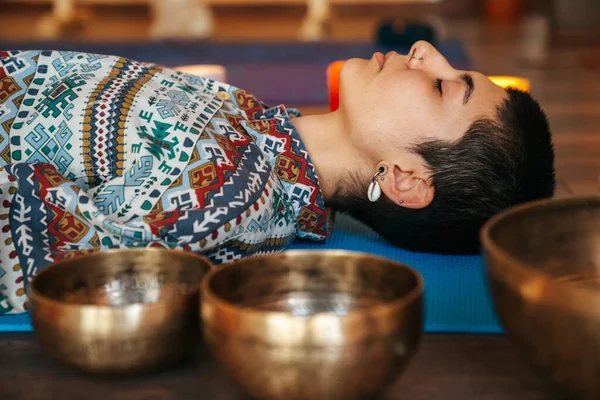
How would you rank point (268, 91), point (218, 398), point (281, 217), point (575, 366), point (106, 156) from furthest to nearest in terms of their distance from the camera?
1. point (268, 91)
2. point (281, 217)
3. point (106, 156)
4. point (218, 398)
5. point (575, 366)

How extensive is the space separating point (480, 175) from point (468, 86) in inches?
6.0

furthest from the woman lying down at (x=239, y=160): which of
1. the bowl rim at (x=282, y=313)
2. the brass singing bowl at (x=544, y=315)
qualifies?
the brass singing bowl at (x=544, y=315)

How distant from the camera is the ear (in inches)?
52.5

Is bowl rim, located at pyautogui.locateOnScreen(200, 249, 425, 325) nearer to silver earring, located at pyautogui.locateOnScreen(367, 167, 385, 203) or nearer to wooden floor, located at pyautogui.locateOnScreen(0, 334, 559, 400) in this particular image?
wooden floor, located at pyautogui.locateOnScreen(0, 334, 559, 400)

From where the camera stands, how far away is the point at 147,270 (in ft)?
2.75

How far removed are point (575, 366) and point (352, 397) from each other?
0.17 m

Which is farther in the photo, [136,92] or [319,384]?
[136,92]

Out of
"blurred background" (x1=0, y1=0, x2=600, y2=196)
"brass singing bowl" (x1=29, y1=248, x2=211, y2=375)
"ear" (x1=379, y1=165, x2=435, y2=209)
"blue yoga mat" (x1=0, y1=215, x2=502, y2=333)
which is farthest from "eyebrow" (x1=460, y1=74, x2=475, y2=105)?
"brass singing bowl" (x1=29, y1=248, x2=211, y2=375)

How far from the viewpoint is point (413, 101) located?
1.34m

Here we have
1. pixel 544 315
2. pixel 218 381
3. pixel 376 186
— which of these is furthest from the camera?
pixel 376 186

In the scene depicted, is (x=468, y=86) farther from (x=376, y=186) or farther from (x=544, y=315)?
(x=544, y=315)

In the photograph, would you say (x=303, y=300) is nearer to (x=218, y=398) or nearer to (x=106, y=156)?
(x=218, y=398)

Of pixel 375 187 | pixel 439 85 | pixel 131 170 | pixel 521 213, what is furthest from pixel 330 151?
pixel 521 213

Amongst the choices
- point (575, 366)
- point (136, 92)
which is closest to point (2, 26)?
point (136, 92)
